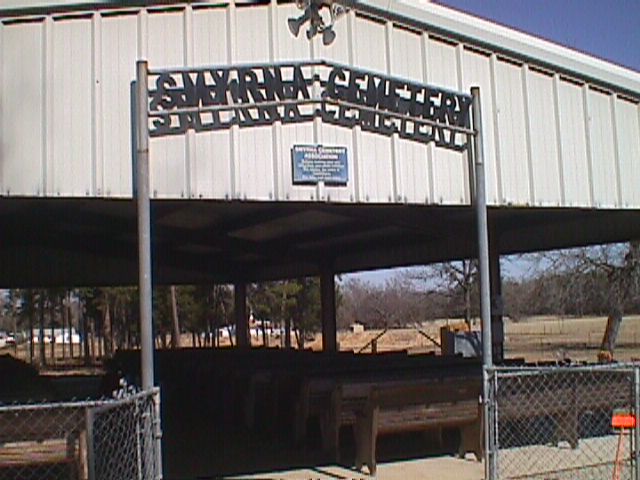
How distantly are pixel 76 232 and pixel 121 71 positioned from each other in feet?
25.8

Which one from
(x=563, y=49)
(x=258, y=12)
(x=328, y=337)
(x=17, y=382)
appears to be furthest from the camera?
(x=328, y=337)

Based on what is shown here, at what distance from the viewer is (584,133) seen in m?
10.5

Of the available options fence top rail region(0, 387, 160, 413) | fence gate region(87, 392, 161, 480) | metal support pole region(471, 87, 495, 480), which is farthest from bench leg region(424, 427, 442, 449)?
fence top rail region(0, 387, 160, 413)

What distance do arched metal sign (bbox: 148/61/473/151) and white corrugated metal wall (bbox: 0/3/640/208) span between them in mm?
118

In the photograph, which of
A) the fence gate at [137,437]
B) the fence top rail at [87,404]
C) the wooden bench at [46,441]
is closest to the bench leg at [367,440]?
the fence gate at [137,437]

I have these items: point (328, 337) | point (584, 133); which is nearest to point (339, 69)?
point (584, 133)

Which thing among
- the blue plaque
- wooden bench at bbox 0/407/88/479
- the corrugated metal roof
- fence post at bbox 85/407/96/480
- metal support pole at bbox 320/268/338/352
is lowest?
wooden bench at bbox 0/407/88/479

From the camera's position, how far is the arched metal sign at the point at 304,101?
26.6 feet

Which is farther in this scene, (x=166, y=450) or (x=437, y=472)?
(x=166, y=450)

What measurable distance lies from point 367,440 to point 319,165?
11.8 ft

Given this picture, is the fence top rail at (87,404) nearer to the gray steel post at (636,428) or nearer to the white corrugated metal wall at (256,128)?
the white corrugated metal wall at (256,128)

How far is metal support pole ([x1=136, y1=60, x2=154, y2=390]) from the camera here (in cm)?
763

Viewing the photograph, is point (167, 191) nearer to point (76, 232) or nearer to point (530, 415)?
point (530, 415)

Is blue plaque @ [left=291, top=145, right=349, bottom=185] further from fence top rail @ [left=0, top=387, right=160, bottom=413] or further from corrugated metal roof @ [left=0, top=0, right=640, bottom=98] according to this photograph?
fence top rail @ [left=0, top=387, right=160, bottom=413]
